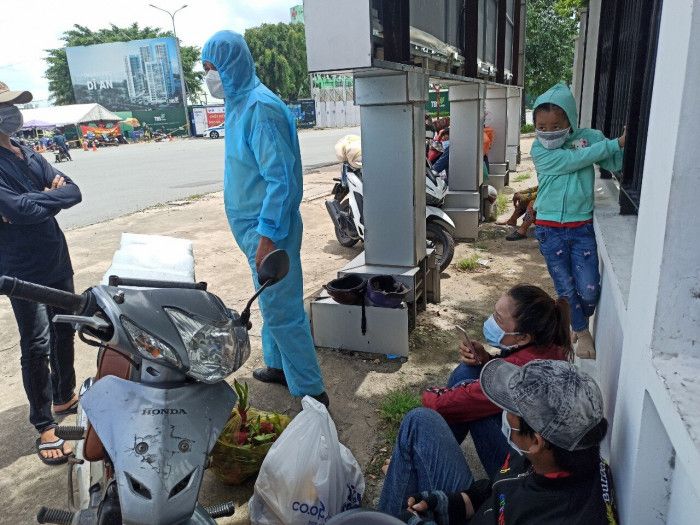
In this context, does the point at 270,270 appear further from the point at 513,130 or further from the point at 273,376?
the point at 513,130

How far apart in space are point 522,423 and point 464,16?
5.31 meters

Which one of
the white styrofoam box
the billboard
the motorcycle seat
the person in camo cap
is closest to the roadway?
the white styrofoam box

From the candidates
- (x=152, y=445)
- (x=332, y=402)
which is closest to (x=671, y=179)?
(x=152, y=445)

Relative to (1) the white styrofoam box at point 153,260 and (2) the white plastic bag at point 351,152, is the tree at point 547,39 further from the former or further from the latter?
(1) the white styrofoam box at point 153,260

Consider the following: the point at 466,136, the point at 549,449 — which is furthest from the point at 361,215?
the point at 549,449

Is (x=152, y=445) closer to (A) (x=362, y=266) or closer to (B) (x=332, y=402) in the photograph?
(B) (x=332, y=402)

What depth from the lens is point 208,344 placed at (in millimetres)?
1542

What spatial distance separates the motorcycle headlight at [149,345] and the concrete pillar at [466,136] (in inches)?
229

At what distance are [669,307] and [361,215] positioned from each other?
15.3 feet

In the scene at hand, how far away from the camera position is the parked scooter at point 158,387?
4.70ft

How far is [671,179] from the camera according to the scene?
1.06 metres

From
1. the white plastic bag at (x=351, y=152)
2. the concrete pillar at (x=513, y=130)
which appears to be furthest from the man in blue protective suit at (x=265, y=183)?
the concrete pillar at (x=513, y=130)

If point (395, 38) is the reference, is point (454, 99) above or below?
below

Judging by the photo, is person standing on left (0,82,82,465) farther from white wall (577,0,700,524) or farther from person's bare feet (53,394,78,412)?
white wall (577,0,700,524)
